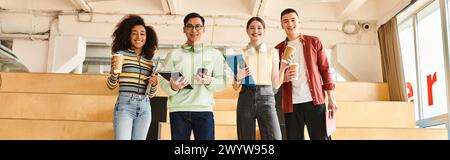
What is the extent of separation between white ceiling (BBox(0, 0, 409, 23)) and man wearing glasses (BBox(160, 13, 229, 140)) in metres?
3.24

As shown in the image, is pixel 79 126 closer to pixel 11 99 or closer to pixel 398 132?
pixel 11 99

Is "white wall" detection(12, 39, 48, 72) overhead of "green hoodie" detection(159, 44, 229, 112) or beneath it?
overhead

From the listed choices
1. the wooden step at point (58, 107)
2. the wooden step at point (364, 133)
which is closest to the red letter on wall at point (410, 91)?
the wooden step at point (364, 133)

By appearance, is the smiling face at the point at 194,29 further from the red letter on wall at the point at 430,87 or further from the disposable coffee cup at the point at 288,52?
the red letter on wall at the point at 430,87

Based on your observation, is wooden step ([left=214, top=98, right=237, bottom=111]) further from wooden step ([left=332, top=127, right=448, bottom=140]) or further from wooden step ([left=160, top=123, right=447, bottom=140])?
wooden step ([left=332, top=127, right=448, bottom=140])

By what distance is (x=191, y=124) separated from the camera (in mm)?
1543

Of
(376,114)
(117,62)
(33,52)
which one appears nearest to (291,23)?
(117,62)

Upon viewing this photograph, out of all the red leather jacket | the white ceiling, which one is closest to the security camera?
the white ceiling

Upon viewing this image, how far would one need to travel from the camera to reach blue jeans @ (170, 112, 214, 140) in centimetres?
151

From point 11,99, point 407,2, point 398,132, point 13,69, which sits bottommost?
point 398,132

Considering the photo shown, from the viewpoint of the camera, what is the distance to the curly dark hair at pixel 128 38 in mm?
1627

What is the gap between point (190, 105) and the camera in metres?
1.54
